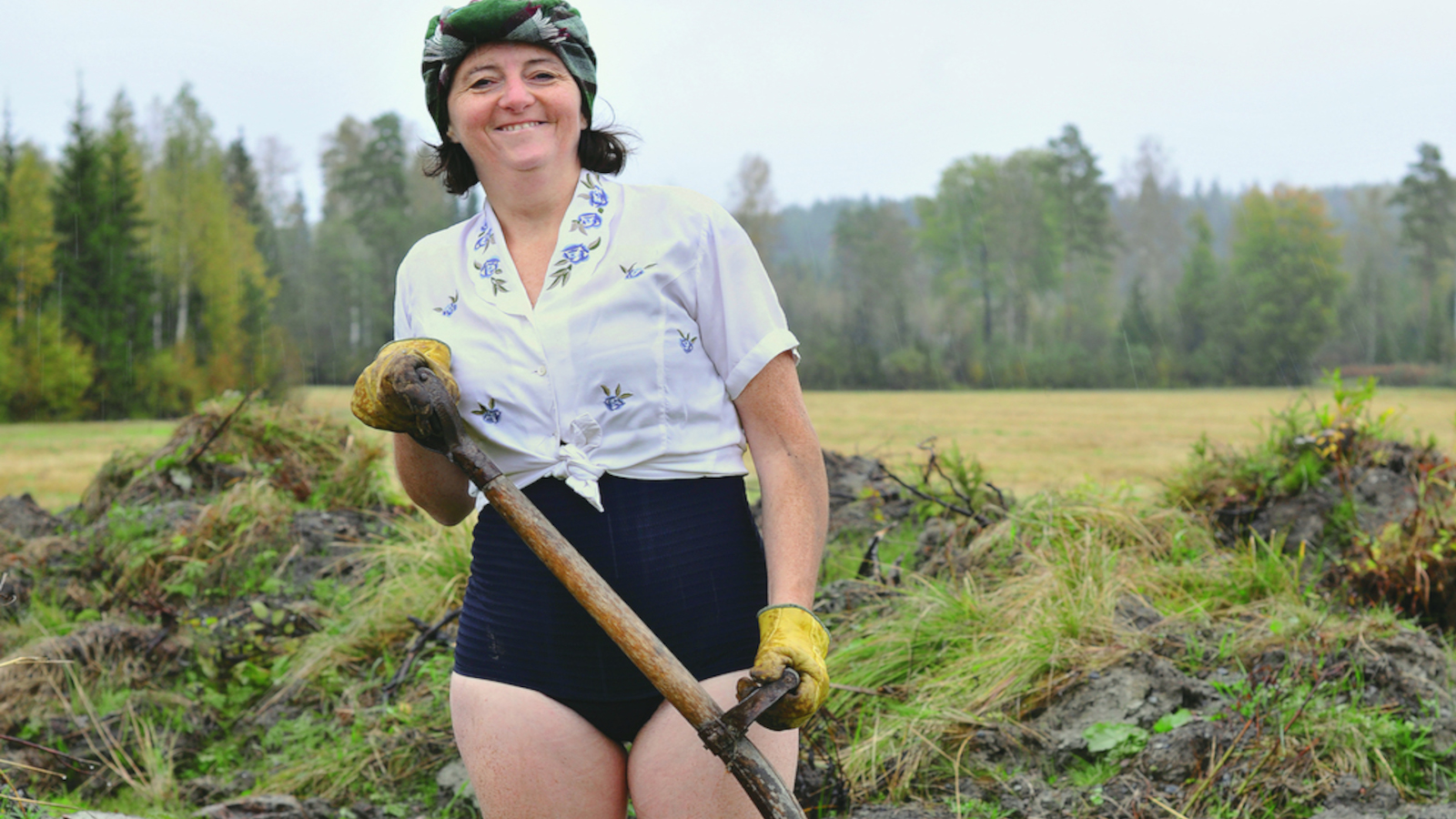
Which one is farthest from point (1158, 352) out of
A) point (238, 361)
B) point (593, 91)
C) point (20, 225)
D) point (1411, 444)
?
point (593, 91)

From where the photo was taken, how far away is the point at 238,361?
28.0 m

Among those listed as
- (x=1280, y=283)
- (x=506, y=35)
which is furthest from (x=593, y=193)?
(x=1280, y=283)

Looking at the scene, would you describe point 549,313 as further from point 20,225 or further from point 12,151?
point 12,151

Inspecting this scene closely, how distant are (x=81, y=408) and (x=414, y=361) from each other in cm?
2644

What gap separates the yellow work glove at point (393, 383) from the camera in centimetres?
151

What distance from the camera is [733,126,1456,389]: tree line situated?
2886 cm

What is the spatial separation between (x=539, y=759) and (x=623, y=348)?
0.61 m

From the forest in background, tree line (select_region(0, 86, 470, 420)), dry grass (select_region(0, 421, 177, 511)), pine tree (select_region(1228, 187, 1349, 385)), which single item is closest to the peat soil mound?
dry grass (select_region(0, 421, 177, 511))

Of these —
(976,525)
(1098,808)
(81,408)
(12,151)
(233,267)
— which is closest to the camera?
(1098,808)

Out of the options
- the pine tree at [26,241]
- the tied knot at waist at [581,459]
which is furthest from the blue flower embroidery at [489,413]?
the pine tree at [26,241]

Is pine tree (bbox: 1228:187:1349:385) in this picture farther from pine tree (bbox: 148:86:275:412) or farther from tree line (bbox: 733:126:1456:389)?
pine tree (bbox: 148:86:275:412)

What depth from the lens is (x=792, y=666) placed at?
4.80ft

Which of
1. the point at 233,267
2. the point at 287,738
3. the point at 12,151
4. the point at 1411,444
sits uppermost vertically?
the point at 12,151

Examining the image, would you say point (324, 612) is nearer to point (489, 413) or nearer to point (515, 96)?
point (489, 413)
